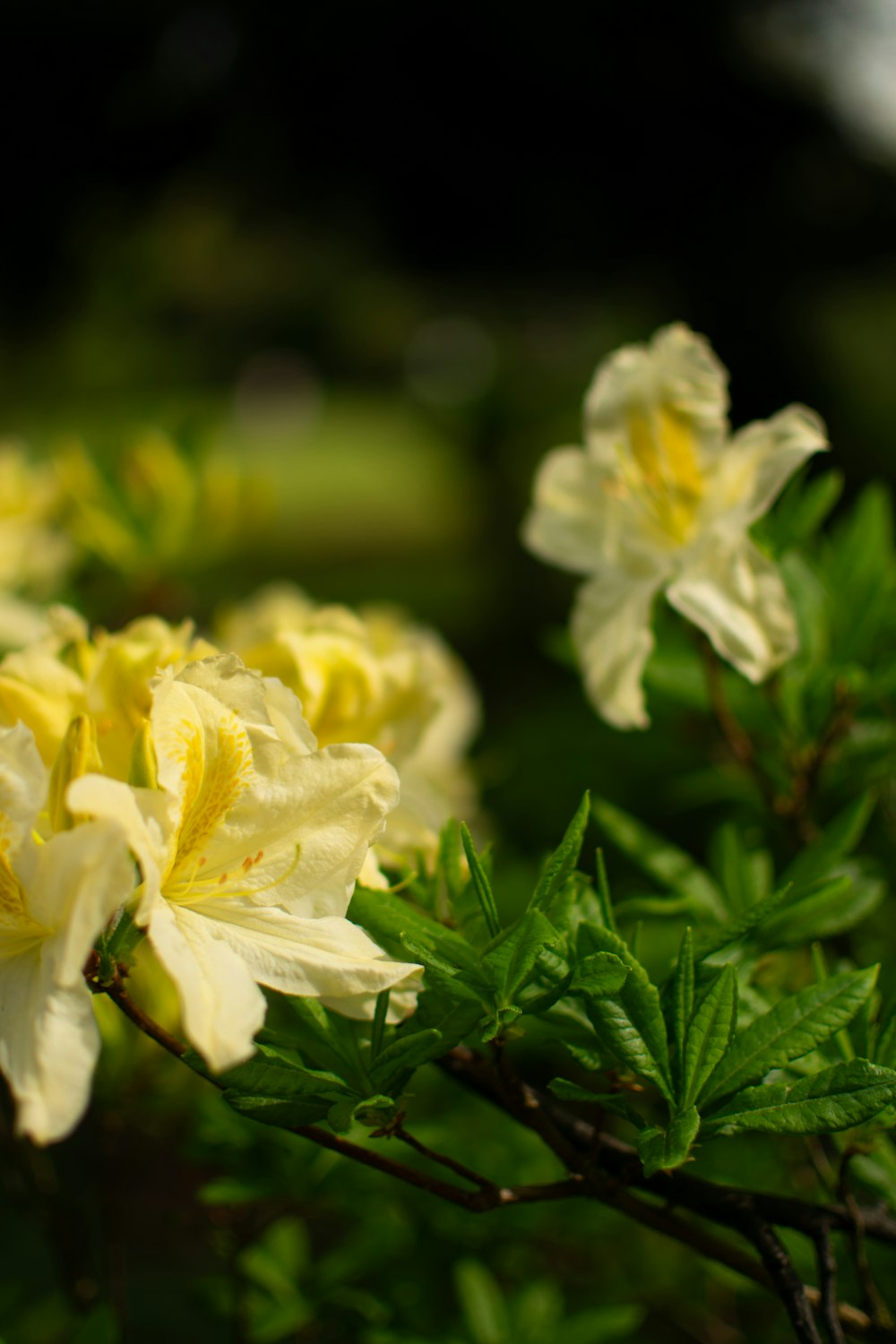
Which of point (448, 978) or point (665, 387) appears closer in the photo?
point (448, 978)

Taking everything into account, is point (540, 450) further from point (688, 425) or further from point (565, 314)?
point (688, 425)

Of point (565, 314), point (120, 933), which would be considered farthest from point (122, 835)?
point (565, 314)

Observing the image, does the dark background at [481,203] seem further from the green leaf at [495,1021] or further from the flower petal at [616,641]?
the green leaf at [495,1021]

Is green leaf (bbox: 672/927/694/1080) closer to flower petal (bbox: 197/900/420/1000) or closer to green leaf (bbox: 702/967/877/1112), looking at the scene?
green leaf (bbox: 702/967/877/1112)

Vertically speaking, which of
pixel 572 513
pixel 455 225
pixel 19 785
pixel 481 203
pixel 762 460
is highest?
pixel 481 203

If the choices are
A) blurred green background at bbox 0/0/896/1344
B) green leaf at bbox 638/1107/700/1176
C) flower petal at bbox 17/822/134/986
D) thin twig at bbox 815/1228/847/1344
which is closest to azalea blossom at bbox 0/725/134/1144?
flower petal at bbox 17/822/134/986

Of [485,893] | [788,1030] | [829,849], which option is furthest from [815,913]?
[485,893]

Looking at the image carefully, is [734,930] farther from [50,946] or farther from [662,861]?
[50,946]
